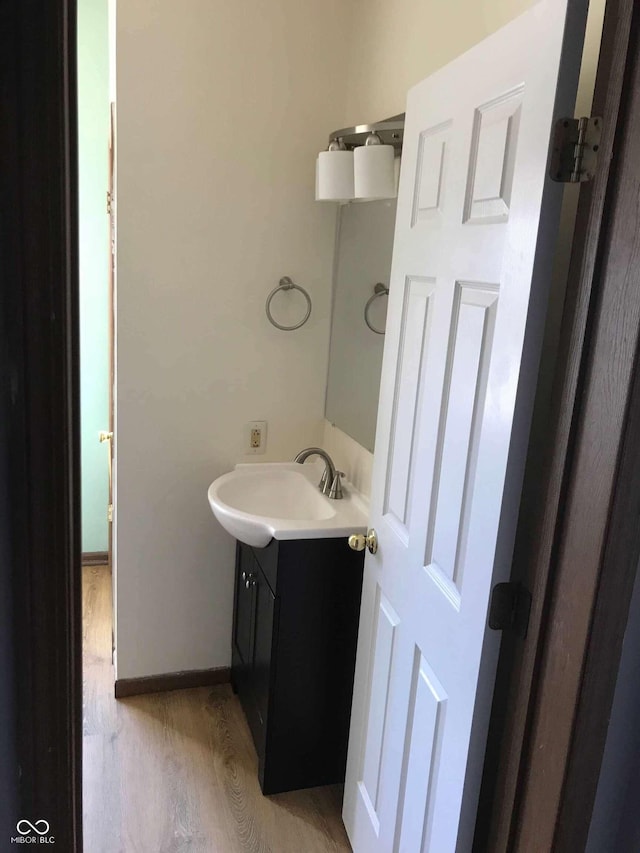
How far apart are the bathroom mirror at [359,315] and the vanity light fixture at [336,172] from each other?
11 centimetres

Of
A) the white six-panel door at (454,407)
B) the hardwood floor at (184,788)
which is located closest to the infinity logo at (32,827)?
the white six-panel door at (454,407)

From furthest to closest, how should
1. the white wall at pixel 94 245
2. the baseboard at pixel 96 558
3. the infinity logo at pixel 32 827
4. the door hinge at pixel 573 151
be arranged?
1. the baseboard at pixel 96 558
2. the white wall at pixel 94 245
3. the door hinge at pixel 573 151
4. the infinity logo at pixel 32 827

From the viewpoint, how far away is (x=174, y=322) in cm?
232

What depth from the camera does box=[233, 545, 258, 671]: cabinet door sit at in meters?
2.29

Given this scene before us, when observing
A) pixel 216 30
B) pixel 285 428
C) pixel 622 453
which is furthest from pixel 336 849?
pixel 216 30

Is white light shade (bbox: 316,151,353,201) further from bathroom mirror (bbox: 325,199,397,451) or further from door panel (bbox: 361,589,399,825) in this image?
door panel (bbox: 361,589,399,825)

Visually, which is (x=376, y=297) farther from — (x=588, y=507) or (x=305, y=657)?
(x=588, y=507)

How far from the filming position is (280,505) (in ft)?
7.88

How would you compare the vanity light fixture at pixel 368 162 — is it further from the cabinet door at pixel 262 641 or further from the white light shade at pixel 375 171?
the cabinet door at pixel 262 641

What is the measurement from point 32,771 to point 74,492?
378 mm

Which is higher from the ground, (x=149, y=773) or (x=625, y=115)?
(x=625, y=115)

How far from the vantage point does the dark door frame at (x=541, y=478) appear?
2.51 feet

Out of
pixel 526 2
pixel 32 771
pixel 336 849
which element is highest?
pixel 526 2

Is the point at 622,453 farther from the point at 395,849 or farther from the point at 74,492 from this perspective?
the point at 395,849
